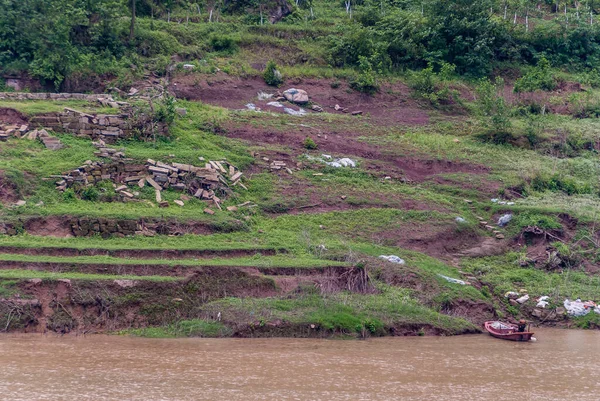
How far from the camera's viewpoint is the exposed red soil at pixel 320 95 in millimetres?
39375

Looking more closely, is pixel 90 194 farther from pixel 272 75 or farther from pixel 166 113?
pixel 272 75

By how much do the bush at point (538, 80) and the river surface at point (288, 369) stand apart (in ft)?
73.0

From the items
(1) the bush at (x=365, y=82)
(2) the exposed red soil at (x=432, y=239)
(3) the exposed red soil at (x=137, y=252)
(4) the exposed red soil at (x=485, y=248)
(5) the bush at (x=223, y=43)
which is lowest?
(4) the exposed red soil at (x=485, y=248)

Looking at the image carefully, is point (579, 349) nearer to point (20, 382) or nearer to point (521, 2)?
point (20, 382)

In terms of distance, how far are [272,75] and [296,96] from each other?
174cm

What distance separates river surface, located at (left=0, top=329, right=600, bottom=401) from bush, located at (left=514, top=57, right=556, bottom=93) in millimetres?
22243

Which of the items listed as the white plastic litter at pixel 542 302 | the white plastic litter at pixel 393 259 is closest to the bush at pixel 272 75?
the white plastic litter at pixel 393 259

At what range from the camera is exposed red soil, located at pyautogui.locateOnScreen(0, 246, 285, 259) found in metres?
24.7

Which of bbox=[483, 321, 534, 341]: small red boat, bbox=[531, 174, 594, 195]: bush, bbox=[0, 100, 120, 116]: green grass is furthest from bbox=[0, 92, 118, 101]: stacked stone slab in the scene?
bbox=[531, 174, 594, 195]: bush

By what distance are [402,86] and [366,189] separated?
500 inches

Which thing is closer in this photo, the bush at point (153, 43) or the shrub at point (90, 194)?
the shrub at point (90, 194)

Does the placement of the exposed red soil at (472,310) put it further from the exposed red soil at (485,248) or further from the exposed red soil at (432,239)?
the exposed red soil at (485,248)

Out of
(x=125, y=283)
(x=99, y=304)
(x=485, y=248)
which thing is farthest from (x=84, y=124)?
(x=485, y=248)

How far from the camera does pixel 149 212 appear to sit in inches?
1098
